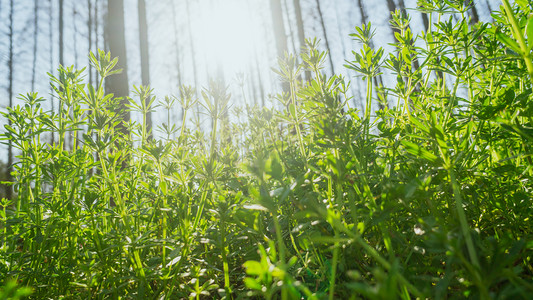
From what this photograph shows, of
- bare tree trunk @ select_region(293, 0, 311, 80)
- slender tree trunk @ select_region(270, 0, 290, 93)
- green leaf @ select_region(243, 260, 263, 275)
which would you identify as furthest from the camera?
bare tree trunk @ select_region(293, 0, 311, 80)

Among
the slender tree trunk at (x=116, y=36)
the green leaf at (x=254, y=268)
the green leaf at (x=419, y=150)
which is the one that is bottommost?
the green leaf at (x=254, y=268)

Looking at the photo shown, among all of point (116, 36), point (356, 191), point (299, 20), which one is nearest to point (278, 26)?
point (299, 20)

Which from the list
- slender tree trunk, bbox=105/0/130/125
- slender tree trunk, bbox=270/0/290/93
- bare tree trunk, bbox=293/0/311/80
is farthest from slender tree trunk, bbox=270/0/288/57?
slender tree trunk, bbox=105/0/130/125

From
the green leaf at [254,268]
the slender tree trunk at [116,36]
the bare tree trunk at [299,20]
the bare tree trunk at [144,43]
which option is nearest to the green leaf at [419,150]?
the green leaf at [254,268]

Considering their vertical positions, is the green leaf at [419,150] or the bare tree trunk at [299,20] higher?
the bare tree trunk at [299,20]

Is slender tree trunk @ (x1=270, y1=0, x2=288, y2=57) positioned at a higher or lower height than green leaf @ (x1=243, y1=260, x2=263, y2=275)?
higher

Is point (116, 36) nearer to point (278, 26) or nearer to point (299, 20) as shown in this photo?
point (278, 26)

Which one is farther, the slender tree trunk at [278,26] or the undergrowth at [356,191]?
the slender tree trunk at [278,26]

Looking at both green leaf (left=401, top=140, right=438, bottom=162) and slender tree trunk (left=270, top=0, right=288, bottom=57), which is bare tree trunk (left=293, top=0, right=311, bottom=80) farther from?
green leaf (left=401, top=140, right=438, bottom=162)

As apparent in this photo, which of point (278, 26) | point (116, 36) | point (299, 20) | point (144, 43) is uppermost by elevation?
point (299, 20)

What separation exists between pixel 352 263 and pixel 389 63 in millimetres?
797

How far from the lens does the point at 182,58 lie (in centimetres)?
1095

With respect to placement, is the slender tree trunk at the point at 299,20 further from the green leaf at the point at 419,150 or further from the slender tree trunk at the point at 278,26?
the green leaf at the point at 419,150

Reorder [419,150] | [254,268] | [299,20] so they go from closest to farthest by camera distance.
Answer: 1. [254,268]
2. [419,150]
3. [299,20]
